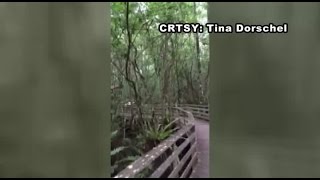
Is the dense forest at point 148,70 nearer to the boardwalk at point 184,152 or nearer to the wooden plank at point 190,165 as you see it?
the boardwalk at point 184,152

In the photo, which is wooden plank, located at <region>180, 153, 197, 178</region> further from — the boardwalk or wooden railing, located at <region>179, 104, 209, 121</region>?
wooden railing, located at <region>179, 104, 209, 121</region>

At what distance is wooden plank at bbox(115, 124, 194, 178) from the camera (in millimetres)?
1485

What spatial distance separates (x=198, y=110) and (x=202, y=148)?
15cm

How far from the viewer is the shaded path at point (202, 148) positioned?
1.44 metres

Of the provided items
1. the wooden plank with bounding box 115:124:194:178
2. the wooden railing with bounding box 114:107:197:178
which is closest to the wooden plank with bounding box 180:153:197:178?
the wooden railing with bounding box 114:107:197:178

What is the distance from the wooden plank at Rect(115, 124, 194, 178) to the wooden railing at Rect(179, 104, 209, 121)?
0.22 feet

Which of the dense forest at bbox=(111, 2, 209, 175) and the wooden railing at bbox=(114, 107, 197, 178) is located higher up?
the dense forest at bbox=(111, 2, 209, 175)

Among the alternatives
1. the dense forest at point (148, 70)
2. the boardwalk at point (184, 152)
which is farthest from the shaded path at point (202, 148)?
the dense forest at point (148, 70)

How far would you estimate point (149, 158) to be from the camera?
1.49m

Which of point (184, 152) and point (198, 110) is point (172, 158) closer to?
point (184, 152)

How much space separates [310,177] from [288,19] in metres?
0.61

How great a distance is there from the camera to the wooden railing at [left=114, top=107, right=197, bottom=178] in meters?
1.48

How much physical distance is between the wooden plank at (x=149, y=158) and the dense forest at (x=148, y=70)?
2cm

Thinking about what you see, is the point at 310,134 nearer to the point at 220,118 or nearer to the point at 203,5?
the point at 220,118
